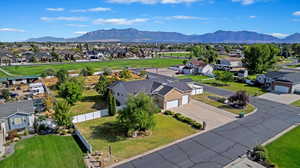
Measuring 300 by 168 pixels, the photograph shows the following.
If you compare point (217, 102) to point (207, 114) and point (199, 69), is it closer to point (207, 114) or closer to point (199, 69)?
point (207, 114)

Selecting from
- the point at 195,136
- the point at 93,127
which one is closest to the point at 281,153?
the point at 195,136

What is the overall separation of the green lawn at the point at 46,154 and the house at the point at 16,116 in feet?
11.6

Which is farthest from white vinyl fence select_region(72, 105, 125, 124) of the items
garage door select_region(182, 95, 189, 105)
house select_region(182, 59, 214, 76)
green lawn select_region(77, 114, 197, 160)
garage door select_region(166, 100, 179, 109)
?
house select_region(182, 59, 214, 76)

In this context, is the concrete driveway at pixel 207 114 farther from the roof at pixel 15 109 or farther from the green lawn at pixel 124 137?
the roof at pixel 15 109

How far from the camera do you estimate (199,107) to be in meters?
33.8

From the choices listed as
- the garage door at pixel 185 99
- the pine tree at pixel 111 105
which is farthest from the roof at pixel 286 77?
the pine tree at pixel 111 105

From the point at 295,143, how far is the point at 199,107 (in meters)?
14.8

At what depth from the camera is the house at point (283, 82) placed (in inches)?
1689

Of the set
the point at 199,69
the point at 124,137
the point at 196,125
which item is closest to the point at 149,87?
the point at 196,125

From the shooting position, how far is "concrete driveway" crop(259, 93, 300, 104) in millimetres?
37281

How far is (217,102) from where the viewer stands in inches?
1423

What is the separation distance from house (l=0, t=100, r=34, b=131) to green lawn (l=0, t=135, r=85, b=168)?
3545 mm

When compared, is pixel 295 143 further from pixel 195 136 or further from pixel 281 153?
pixel 195 136

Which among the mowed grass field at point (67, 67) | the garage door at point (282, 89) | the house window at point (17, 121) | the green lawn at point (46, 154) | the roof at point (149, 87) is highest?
the mowed grass field at point (67, 67)
